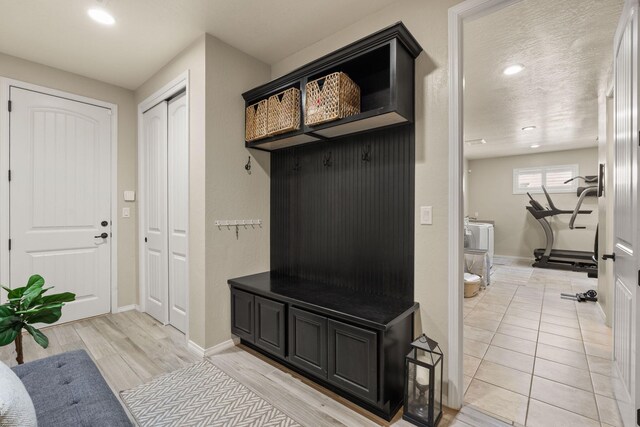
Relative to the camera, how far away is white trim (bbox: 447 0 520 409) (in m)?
1.79

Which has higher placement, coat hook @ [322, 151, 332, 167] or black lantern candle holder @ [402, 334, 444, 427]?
coat hook @ [322, 151, 332, 167]

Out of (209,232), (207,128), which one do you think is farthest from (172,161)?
(209,232)

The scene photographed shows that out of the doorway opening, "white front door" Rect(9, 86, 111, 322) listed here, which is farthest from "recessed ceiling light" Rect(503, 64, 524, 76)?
"white front door" Rect(9, 86, 111, 322)

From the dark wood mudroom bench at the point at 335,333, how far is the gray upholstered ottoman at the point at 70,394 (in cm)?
111

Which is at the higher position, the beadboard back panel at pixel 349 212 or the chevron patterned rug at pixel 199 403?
the beadboard back panel at pixel 349 212

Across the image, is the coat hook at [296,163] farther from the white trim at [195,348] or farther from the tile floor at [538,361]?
the tile floor at [538,361]

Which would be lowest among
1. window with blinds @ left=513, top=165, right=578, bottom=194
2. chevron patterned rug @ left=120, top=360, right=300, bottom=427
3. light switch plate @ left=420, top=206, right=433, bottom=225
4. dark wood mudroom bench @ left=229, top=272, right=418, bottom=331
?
chevron patterned rug @ left=120, top=360, right=300, bottom=427

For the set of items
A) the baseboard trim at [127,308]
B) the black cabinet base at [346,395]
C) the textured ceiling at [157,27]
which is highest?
the textured ceiling at [157,27]

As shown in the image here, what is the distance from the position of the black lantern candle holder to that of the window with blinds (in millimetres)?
7029

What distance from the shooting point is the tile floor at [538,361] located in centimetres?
185

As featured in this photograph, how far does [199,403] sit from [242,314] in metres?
0.74

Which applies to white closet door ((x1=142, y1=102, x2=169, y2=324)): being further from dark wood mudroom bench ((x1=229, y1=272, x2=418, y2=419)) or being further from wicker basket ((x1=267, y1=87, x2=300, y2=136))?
wicker basket ((x1=267, y1=87, x2=300, y2=136))

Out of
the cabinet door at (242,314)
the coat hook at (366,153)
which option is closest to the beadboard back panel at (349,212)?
the coat hook at (366,153)

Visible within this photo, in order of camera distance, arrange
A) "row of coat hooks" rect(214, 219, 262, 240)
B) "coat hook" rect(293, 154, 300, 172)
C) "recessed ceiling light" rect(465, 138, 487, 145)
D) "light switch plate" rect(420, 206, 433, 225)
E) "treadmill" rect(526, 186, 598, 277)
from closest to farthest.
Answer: "light switch plate" rect(420, 206, 433, 225) < "row of coat hooks" rect(214, 219, 262, 240) < "coat hook" rect(293, 154, 300, 172) < "recessed ceiling light" rect(465, 138, 487, 145) < "treadmill" rect(526, 186, 598, 277)
